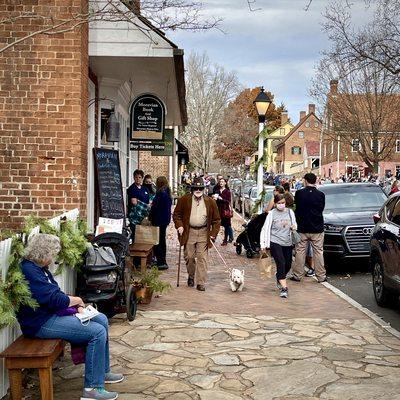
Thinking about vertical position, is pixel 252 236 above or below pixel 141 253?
below

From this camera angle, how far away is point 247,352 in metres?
6.76

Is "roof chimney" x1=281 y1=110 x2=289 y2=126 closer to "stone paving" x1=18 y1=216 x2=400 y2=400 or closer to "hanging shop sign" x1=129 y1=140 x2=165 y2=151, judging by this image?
"hanging shop sign" x1=129 y1=140 x2=165 y2=151

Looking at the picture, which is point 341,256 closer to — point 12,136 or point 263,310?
point 263,310

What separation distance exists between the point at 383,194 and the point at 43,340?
A: 11.1 m

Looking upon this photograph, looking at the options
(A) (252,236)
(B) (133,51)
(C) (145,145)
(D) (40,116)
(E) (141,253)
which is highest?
(B) (133,51)

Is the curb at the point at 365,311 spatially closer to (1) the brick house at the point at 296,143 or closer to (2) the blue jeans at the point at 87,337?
(2) the blue jeans at the point at 87,337

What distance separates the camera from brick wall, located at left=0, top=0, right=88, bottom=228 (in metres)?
9.00

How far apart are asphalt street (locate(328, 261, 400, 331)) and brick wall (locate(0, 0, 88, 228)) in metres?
4.57

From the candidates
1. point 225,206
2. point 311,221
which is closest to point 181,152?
point 225,206

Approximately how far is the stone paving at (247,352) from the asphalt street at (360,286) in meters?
0.40

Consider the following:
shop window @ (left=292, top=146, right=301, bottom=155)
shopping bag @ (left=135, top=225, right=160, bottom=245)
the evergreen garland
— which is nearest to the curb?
shopping bag @ (left=135, top=225, right=160, bottom=245)

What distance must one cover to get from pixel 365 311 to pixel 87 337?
5.08 meters

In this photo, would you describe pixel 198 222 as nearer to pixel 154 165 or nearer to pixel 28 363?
pixel 28 363

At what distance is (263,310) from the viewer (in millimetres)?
9094
